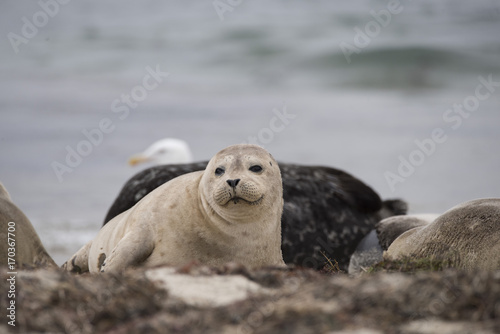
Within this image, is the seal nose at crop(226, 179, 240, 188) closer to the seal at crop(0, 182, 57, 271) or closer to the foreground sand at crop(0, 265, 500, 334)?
the foreground sand at crop(0, 265, 500, 334)

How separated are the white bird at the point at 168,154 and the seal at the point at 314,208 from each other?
2.90m

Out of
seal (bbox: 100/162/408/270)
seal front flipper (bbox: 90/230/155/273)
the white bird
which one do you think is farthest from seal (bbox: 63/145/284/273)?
the white bird

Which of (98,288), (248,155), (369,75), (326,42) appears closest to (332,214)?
(248,155)

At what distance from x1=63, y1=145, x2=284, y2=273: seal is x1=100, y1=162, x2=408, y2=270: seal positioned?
5.28 ft

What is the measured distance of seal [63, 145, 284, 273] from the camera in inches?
186

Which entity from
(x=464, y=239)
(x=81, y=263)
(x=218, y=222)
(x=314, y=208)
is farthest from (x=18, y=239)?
(x=464, y=239)

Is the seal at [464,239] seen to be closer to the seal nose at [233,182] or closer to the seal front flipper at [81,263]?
the seal nose at [233,182]

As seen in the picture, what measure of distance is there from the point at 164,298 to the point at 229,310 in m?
0.31

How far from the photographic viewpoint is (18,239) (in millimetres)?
5691

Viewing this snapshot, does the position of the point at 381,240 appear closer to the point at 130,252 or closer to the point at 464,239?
the point at 464,239

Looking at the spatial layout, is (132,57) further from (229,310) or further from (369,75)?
(229,310)

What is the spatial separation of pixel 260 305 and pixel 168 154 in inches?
300

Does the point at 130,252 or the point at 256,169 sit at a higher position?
the point at 256,169

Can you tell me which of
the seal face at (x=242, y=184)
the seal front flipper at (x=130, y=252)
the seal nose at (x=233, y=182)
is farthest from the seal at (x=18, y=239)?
the seal nose at (x=233, y=182)
